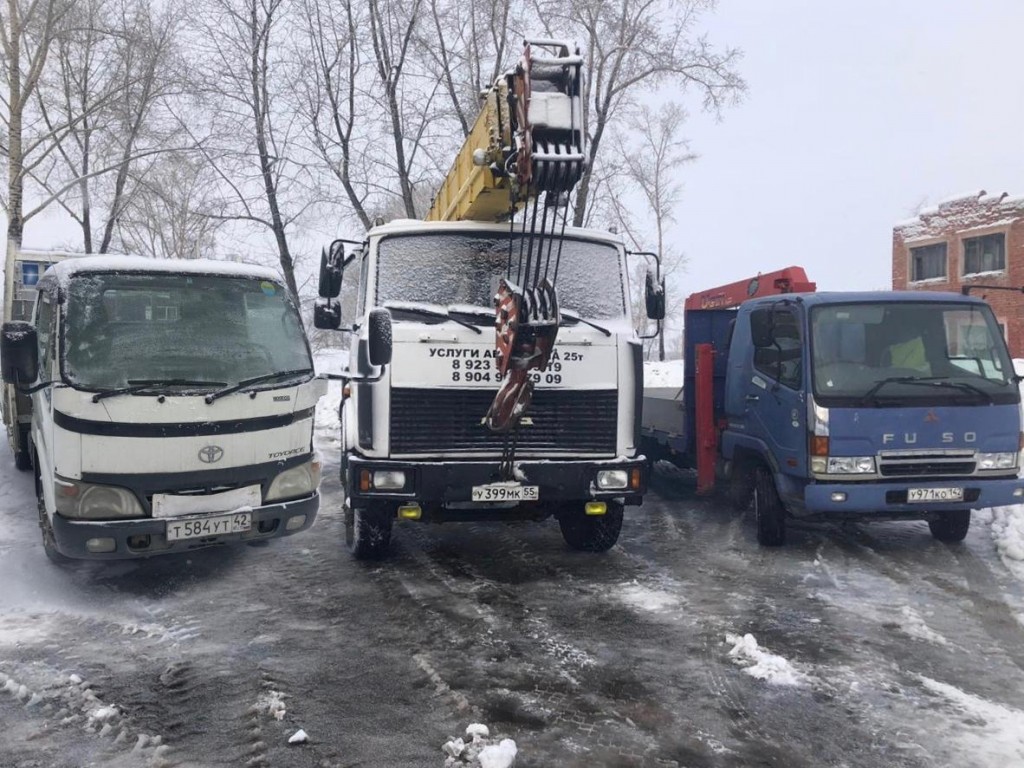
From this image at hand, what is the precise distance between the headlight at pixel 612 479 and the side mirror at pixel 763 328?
1.90 meters

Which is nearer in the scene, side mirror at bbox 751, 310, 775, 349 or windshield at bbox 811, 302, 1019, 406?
windshield at bbox 811, 302, 1019, 406

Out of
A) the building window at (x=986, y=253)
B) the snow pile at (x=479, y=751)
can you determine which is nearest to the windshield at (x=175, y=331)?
the snow pile at (x=479, y=751)

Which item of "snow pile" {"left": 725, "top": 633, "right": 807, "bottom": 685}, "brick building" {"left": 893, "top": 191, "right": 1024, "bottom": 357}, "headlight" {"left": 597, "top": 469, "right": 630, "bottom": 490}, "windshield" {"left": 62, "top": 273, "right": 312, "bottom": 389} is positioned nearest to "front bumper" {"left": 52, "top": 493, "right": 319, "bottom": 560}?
"windshield" {"left": 62, "top": 273, "right": 312, "bottom": 389}

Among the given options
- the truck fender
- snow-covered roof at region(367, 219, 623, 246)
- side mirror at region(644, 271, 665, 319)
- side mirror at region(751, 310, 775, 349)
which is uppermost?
snow-covered roof at region(367, 219, 623, 246)

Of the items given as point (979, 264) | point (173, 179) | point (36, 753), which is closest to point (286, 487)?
point (36, 753)

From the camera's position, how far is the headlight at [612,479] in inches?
248

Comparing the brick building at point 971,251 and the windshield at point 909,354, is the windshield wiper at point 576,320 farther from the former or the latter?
the brick building at point 971,251

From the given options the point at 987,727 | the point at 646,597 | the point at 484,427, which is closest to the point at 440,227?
the point at 484,427

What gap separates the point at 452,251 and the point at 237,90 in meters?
15.6

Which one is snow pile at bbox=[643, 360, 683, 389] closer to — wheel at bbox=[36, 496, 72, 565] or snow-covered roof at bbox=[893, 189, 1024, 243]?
wheel at bbox=[36, 496, 72, 565]

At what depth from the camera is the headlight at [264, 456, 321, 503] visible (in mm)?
6001

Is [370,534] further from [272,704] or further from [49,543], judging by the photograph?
[272,704]

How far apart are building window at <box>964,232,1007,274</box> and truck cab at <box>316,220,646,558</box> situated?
2490 cm

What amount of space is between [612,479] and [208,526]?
2.82 meters
